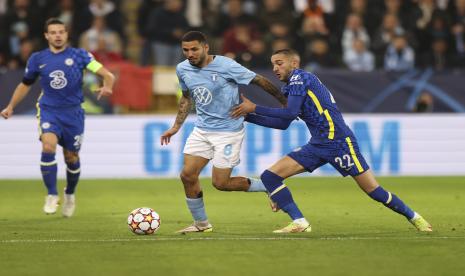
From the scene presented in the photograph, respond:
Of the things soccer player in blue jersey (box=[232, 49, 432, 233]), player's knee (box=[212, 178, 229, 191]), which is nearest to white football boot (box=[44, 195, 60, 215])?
player's knee (box=[212, 178, 229, 191])

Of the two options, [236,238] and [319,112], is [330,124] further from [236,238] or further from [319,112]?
[236,238]

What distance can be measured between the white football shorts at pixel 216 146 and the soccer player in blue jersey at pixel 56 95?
216 cm

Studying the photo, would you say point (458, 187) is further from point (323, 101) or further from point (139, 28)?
point (139, 28)

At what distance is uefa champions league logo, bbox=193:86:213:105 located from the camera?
10008mm

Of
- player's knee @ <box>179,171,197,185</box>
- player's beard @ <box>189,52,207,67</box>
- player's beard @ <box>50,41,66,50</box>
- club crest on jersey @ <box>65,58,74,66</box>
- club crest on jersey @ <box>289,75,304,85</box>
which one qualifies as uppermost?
player's beard @ <box>50,41,66,50</box>

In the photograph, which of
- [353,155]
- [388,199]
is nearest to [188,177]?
[353,155]

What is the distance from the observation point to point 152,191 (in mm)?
15086

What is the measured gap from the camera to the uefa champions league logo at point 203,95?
10.0 m

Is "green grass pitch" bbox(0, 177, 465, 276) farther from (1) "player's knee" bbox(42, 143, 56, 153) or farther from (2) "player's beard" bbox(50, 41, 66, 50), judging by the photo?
(2) "player's beard" bbox(50, 41, 66, 50)

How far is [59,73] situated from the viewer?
11.9 meters

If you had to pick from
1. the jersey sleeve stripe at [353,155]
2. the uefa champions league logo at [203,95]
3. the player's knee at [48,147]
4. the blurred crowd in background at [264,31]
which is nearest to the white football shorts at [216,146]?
the uefa champions league logo at [203,95]

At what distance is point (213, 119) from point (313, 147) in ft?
3.34

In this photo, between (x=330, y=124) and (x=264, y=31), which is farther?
(x=264, y=31)

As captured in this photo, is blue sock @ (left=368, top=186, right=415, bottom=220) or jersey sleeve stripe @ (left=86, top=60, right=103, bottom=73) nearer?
blue sock @ (left=368, top=186, right=415, bottom=220)
